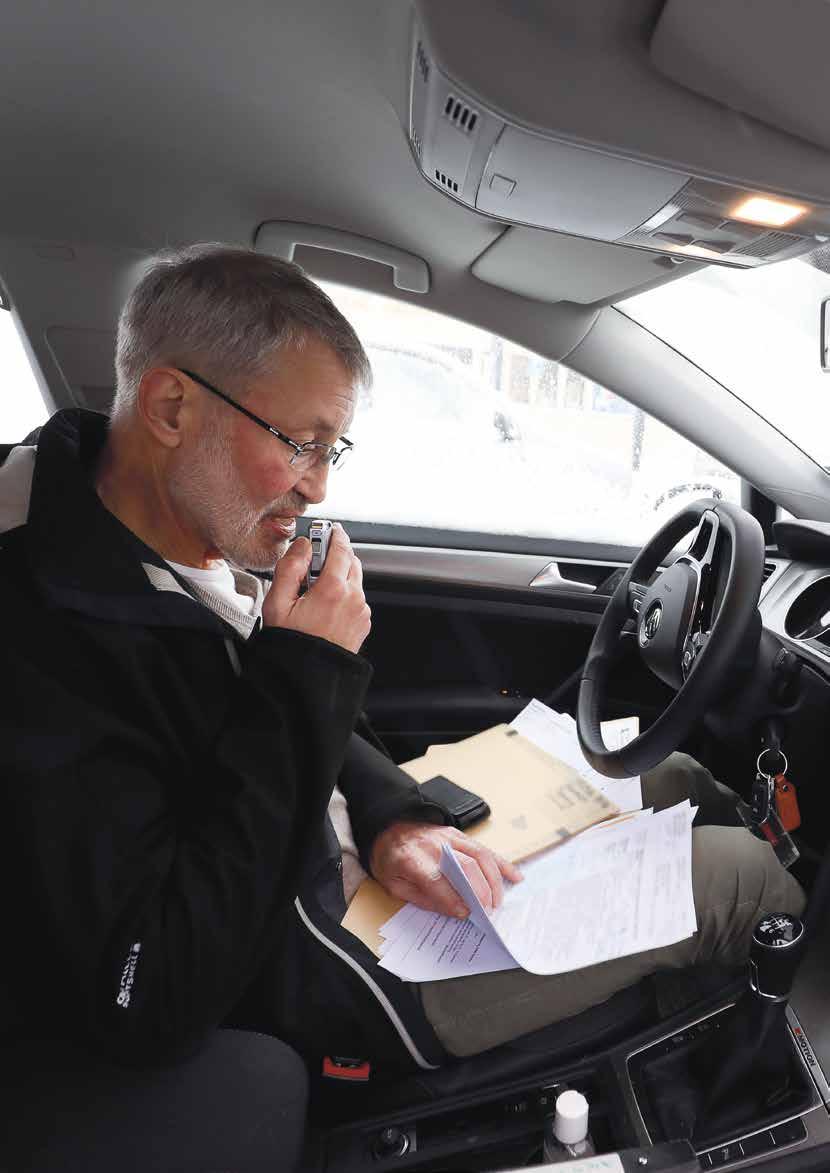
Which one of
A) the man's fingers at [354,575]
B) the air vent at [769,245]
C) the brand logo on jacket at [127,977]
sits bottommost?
the brand logo on jacket at [127,977]

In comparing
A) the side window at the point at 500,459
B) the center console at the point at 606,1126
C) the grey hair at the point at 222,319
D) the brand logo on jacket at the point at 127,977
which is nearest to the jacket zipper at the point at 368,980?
the center console at the point at 606,1126

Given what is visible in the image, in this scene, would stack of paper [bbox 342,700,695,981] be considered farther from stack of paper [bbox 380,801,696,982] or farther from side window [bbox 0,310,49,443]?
side window [bbox 0,310,49,443]

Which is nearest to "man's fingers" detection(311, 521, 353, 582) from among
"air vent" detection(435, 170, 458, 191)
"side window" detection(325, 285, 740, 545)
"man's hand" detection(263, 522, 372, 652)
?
"man's hand" detection(263, 522, 372, 652)

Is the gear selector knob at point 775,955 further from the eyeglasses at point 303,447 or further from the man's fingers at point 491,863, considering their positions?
the eyeglasses at point 303,447

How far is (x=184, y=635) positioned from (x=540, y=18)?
737 mm

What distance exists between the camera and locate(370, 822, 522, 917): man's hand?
3.60ft

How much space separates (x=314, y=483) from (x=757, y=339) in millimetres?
1241

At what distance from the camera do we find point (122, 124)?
4.54 feet

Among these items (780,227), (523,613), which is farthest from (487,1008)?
(523,613)

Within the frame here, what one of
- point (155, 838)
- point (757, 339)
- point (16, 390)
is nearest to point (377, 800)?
point (155, 838)

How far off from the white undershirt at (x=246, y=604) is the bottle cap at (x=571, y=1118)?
0.36 m

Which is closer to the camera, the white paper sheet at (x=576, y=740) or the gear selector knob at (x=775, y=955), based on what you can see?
the gear selector knob at (x=775, y=955)

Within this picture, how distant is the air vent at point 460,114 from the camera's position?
90 centimetres

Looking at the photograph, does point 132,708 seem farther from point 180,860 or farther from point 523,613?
point 523,613
